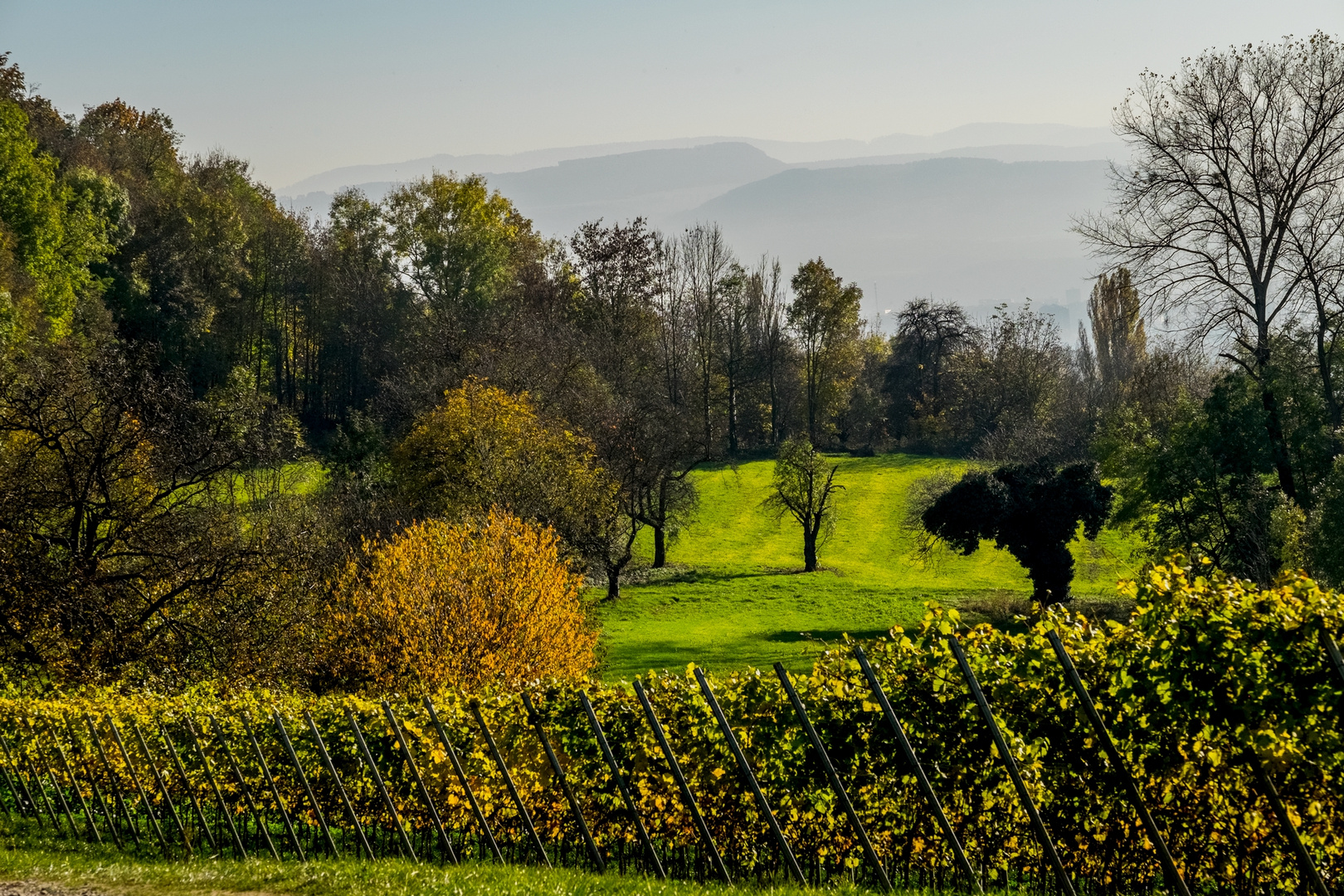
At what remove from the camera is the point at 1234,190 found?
26828mm

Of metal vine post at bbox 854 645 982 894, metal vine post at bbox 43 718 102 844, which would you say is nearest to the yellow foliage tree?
metal vine post at bbox 43 718 102 844

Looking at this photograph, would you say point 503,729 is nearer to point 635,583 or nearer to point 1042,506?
point 1042,506

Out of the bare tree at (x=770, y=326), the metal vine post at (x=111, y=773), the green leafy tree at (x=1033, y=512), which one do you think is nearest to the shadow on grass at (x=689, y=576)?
the green leafy tree at (x=1033, y=512)

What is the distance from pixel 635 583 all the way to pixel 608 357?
821 inches

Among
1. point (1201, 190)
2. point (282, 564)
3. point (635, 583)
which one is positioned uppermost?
point (1201, 190)

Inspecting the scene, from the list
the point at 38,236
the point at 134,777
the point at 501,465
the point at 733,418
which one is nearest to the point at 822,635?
the point at 501,465

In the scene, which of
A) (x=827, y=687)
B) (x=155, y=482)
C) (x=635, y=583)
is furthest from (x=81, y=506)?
(x=635, y=583)

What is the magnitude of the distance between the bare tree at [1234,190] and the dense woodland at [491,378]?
81 mm

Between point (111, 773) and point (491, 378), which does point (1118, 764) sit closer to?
point (111, 773)

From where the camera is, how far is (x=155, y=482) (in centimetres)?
2367

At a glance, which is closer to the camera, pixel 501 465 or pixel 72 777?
pixel 72 777

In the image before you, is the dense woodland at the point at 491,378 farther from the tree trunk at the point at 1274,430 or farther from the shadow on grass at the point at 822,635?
the shadow on grass at the point at 822,635

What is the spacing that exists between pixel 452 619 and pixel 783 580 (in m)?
29.3

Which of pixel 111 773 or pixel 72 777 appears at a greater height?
pixel 111 773
